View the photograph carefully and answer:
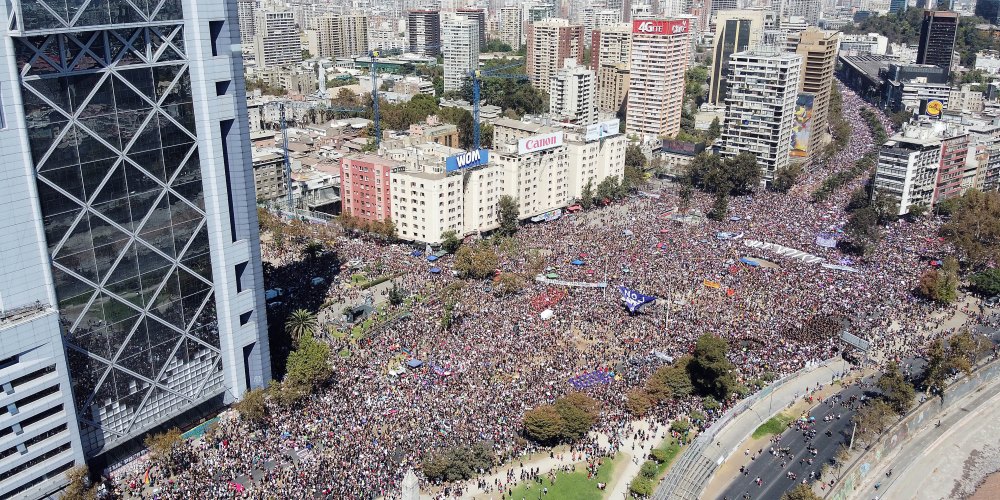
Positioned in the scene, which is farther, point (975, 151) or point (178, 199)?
point (975, 151)

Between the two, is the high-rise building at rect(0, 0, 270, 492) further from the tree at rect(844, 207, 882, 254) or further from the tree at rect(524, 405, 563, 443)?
the tree at rect(844, 207, 882, 254)

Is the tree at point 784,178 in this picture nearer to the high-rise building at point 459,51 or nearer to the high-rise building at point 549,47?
the high-rise building at point 549,47

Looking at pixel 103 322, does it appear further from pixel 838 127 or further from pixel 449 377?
pixel 838 127

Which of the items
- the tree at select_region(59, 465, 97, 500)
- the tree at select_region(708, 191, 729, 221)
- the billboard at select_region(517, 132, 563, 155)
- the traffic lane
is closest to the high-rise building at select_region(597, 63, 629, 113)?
the billboard at select_region(517, 132, 563, 155)

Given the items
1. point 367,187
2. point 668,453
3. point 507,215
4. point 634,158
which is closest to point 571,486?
point 668,453

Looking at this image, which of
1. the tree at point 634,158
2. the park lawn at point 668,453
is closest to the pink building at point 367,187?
the tree at point 634,158

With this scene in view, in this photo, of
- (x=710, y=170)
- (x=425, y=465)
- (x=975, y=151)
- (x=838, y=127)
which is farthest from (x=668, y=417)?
(x=838, y=127)
